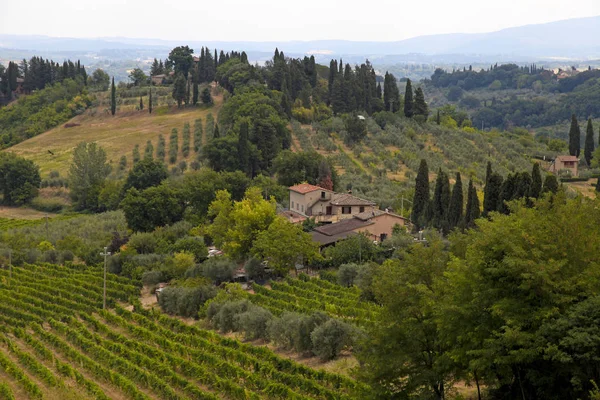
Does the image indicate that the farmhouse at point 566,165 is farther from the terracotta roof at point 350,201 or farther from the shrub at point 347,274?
the shrub at point 347,274

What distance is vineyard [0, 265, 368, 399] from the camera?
102ft

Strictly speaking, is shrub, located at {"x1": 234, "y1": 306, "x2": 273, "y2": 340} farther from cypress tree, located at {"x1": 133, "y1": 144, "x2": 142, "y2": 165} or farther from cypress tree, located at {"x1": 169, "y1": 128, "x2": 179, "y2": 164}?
cypress tree, located at {"x1": 133, "y1": 144, "x2": 142, "y2": 165}

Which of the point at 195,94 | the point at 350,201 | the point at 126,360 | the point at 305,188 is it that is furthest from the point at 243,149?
the point at 126,360

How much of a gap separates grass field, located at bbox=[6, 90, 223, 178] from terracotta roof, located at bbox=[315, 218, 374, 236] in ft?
131

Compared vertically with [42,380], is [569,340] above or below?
above

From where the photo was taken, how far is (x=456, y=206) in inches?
2200

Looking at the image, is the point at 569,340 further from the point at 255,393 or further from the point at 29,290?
the point at 29,290

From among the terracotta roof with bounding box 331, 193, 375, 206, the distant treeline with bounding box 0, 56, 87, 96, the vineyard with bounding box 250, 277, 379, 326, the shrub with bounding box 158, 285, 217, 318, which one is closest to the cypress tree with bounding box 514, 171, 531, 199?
the vineyard with bounding box 250, 277, 379, 326

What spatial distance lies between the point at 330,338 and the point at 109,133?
8477 centimetres

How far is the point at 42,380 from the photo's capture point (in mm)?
33656

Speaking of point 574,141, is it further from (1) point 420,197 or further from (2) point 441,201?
(2) point 441,201

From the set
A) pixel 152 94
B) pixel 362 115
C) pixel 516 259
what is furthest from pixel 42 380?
pixel 152 94

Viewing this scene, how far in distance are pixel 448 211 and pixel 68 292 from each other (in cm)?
2630

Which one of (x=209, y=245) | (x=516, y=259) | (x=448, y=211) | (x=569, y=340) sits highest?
(x=516, y=259)
